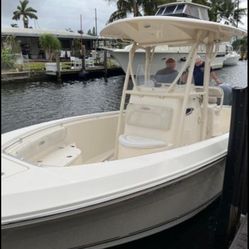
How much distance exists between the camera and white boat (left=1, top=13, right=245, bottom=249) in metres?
2.50

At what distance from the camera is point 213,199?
4.17m

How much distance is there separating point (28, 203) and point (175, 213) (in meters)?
1.65

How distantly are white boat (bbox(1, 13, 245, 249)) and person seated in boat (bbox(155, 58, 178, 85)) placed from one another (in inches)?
7.6

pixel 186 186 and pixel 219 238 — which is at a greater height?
pixel 186 186


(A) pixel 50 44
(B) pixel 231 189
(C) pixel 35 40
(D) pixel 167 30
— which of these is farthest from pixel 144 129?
(C) pixel 35 40

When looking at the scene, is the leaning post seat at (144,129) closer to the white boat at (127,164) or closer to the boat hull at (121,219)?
the white boat at (127,164)

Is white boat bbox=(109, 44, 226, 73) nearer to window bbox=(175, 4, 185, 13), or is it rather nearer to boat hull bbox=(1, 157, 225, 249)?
boat hull bbox=(1, 157, 225, 249)

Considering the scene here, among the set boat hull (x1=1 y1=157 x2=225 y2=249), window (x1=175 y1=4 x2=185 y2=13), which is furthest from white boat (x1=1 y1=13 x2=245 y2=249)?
window (x1=175 y1=4 x2=185 y2=13)

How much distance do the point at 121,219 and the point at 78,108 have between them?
11.3 m

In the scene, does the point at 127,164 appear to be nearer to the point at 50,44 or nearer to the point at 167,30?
the point at 167,30

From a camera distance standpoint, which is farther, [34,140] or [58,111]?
[58,111]

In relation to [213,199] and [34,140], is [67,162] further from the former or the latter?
[213,199]

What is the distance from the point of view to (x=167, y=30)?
4.17 m

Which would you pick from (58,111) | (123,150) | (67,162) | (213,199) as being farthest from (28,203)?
(58,111)
